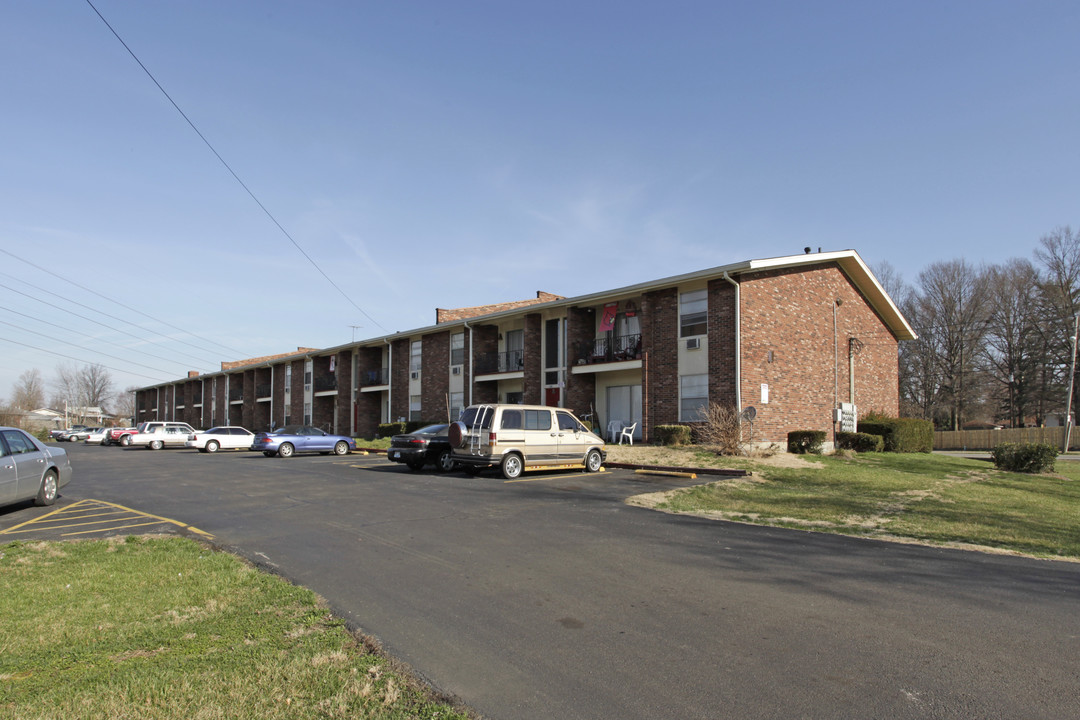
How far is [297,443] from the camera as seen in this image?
26.5 metres

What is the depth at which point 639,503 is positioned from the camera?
39.9 ft

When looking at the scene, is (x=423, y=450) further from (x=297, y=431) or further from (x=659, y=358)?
(x=297, y=431)

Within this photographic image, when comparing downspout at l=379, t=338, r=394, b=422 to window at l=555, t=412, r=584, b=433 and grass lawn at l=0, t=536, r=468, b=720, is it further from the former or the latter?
grass lawn at l=0, t=536, r=468, b=720

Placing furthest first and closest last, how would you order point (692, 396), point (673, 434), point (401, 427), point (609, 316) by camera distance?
point (401, 427) < point (609, 316) < point (692, 396) < point (673, 434)

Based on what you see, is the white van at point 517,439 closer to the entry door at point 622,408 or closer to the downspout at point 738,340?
the downspout at point 738,340

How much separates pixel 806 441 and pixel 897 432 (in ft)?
20.8

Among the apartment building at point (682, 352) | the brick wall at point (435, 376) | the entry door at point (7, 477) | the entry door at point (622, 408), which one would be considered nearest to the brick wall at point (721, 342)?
the apartment building at point (682, 352)

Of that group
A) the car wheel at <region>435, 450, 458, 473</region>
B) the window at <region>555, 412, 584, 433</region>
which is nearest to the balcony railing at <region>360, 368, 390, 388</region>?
the car wheel at <region>435, 450, 458, 473</region>

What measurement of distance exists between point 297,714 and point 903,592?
5367 mm

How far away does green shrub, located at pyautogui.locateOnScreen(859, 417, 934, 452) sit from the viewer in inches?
1003

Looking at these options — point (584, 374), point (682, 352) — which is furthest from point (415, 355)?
point (682, 352)

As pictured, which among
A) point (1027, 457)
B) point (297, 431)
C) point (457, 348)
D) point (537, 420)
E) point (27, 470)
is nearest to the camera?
point (27, 470)

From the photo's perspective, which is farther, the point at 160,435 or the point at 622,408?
the point at 160,435

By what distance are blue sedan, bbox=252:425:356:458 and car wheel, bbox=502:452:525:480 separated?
13.2 m
